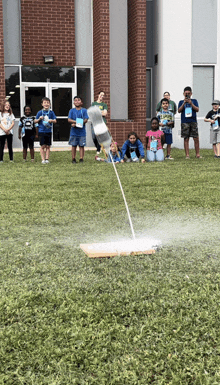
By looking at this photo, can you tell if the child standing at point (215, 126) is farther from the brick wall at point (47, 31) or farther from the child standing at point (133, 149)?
the brick wall at point (47, 31)

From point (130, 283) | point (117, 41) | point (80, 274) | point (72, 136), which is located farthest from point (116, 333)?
point (117, 41)

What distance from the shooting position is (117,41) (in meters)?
19.6

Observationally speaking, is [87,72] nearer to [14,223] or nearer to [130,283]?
[14,223]

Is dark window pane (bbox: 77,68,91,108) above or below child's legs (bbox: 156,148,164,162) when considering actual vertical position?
above

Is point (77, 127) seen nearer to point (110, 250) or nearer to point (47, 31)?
point (110, 250)

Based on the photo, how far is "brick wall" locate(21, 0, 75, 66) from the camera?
63.7ft

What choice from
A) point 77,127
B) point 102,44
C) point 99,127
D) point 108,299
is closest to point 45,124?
point 77,127

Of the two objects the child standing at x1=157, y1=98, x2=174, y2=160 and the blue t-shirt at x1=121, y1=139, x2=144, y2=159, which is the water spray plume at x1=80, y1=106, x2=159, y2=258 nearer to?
the blue t-shirt at x1=121, y1=139, x2=144, y2=159

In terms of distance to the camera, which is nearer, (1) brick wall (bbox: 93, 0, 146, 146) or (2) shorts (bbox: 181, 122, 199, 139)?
(2) shorts (bbox: 181, 122, 199, 139)

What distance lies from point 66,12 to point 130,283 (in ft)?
61.4

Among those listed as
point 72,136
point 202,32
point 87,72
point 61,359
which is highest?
point 202,32

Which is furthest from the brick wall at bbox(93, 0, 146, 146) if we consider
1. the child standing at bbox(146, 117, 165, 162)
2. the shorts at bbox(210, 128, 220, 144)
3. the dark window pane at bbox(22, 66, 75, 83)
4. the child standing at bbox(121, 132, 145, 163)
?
the child standing at bbox(121, 132, 145, 163)

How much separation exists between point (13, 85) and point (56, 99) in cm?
189

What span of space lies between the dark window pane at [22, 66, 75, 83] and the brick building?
0.14ft
